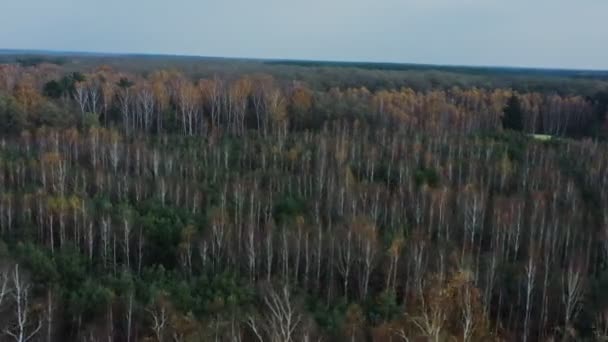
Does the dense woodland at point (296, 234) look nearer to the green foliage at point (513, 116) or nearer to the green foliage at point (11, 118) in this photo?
the green foliage at point (11, 118)

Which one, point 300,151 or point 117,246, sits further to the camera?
point 300,151

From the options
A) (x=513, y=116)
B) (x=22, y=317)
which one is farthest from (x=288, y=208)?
(x=513, y=116)

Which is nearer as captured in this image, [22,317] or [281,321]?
[281,321]

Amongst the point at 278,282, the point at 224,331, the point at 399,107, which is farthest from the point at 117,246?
the point at 399,107

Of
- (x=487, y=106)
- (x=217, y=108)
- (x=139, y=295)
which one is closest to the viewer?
(x=139, y=295)

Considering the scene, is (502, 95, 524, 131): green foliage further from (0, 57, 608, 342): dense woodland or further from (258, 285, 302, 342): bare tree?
(258, 285, 302, 342): bare tree

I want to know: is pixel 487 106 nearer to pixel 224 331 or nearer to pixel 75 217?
pixel 75 217

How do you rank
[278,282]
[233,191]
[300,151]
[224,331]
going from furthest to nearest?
[300,151] < [233,191] < [278,282] < [224,331]

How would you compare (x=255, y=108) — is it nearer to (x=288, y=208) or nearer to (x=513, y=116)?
(x=513, y=116)

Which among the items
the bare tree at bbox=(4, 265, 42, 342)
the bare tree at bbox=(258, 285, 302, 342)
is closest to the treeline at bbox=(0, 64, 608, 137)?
the bare tree at bbox=(4, 265, 42, 342)
